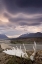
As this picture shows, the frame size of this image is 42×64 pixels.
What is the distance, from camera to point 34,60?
3.53 m

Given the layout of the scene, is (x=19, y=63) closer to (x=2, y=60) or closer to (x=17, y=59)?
(x=17, y=59)

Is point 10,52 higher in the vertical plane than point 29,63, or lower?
higher

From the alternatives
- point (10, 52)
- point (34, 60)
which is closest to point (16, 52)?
point (10, 52)

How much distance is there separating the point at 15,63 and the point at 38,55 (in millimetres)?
567

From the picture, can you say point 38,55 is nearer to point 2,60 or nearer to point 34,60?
point 34,60

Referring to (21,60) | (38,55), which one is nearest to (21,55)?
(21,60)

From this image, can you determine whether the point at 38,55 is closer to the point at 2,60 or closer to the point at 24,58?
the point at 24,58

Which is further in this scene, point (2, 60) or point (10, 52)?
point (2, 60)

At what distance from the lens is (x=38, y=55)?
3.77 m

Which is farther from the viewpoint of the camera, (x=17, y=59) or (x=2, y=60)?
(x=2, y=60)

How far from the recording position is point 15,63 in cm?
343

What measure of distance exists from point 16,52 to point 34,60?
0.36 metres

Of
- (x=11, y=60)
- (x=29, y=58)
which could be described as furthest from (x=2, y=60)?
(x=29, y=58)

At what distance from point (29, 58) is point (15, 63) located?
0.28 metres
